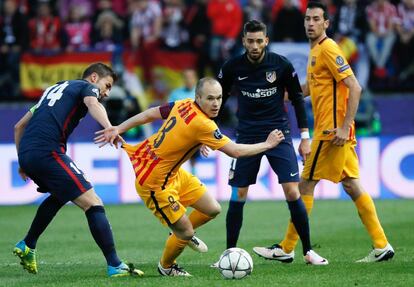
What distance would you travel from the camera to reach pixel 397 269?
937cm

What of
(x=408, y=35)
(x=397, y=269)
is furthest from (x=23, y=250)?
(x=408, y=35)

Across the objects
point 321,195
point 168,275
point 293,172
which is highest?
point 293,172

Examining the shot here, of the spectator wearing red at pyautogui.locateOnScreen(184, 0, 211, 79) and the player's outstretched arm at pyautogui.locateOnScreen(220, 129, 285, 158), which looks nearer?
the player's outstretched arm at pyautogui.locateOnScreen(220, 129, 285, 158)

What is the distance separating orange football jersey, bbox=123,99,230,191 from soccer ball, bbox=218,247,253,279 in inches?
37.3

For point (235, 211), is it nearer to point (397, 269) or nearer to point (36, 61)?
point (397, 269)

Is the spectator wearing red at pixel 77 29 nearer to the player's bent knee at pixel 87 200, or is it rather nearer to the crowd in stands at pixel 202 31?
the crowd in stands at pixel 202 31

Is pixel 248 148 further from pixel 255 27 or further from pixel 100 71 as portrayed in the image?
pixel 100 71

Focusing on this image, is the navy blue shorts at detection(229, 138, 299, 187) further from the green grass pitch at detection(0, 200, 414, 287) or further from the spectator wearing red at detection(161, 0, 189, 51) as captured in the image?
the spectator wearing red at detection(161, 0, 189, 51)

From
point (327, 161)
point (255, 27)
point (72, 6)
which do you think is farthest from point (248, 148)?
point (72, 6)

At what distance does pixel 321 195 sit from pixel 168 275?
8894 millimetres

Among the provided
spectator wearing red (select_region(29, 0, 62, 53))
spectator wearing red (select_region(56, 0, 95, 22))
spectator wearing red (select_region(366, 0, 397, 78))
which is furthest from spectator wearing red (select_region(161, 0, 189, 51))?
spectator wearing red (select_region(366, 0, 397, 78))

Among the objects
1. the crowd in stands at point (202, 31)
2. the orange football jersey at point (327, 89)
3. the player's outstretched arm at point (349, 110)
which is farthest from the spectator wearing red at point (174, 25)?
the player's outstretched arm at point (349, 110)

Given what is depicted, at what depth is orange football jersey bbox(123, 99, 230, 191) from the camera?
915 centimetres

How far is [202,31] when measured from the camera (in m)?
20.2
